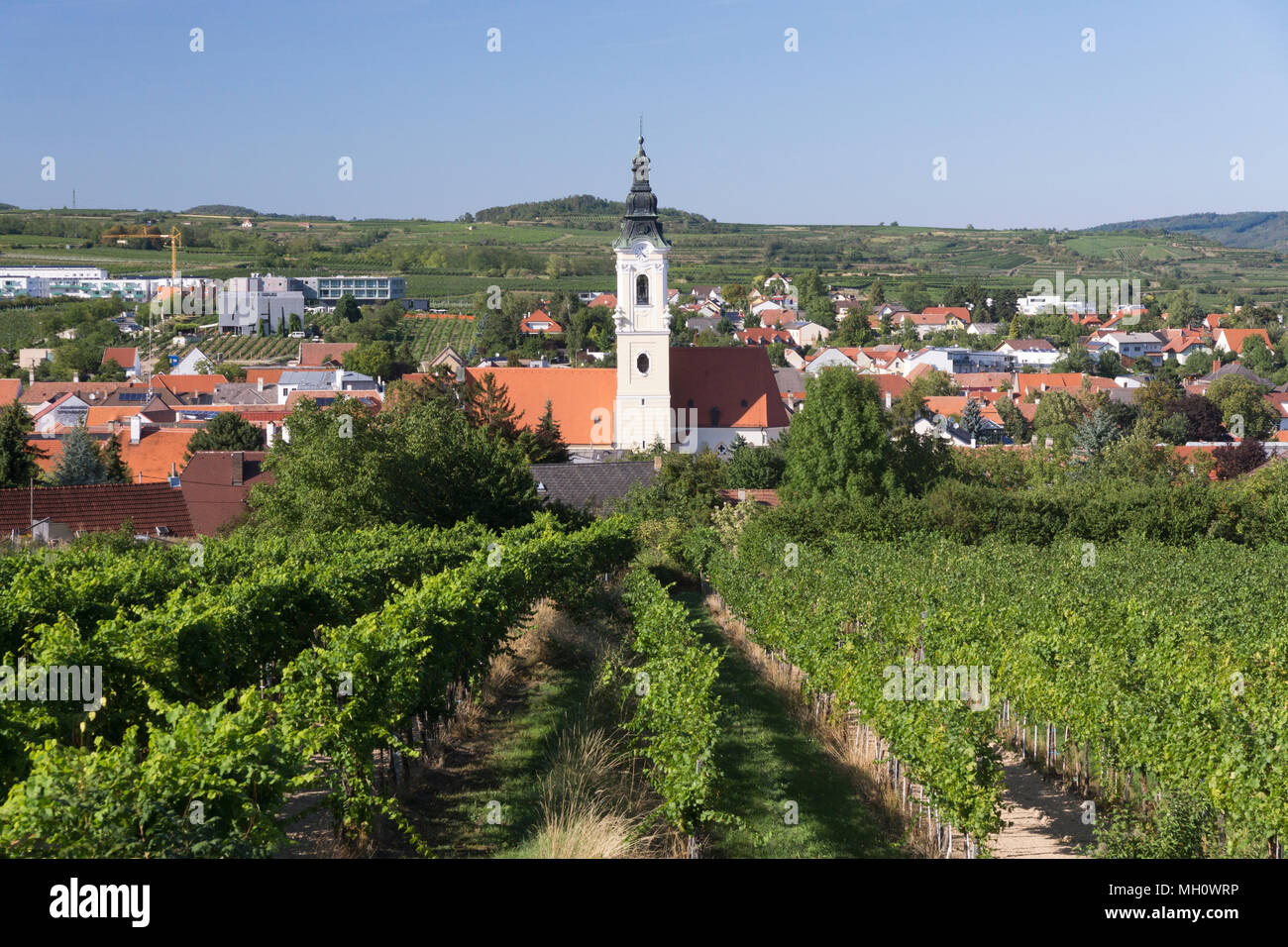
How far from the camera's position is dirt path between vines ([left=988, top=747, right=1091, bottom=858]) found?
43.2 feet

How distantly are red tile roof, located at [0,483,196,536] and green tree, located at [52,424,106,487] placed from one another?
1436 centimetres

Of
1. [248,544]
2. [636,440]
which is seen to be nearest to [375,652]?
[248,544]

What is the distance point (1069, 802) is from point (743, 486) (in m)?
39.5

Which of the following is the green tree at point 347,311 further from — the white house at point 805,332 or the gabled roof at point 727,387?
the gabled roof at point 727,387

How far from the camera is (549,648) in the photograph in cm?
2219

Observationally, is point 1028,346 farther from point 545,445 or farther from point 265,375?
point 545,445

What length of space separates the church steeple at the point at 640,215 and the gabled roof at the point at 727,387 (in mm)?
9486

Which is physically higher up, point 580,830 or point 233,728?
point 233,728

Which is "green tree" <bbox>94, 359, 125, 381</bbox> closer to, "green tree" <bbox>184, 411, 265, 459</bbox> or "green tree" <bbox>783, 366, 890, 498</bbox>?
"green tree" <bbox>184, 411, 265, 459</bbox>

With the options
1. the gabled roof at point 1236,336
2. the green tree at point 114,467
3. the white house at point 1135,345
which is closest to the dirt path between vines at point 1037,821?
the green tree at point 114,467

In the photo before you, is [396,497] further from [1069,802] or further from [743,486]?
[743,486]

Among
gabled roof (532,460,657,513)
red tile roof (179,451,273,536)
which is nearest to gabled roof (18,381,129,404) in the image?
red tile roof (179,451,273,536)

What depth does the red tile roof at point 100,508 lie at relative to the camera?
37.2m

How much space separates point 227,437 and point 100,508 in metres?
25.1
